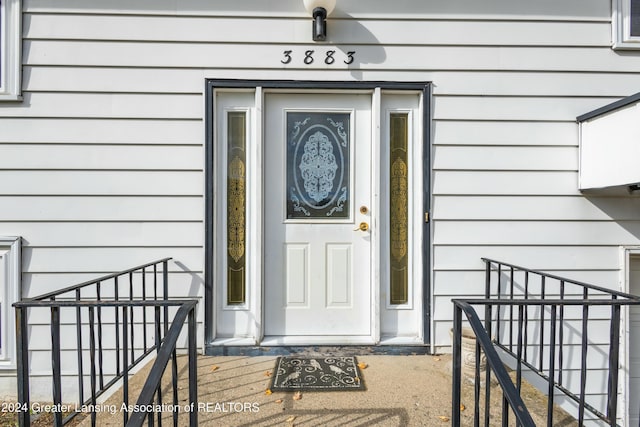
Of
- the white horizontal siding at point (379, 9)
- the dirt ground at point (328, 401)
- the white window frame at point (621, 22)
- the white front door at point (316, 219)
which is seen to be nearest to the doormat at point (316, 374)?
the dirt ground at point (328, 401)

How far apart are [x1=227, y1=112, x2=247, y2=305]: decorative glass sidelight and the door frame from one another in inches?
4.6

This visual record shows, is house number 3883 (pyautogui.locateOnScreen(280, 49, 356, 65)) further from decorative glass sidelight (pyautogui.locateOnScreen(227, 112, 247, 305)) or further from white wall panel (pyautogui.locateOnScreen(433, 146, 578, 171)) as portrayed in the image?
white wall panel (pyautogui.locateOnScreen(433, 146, 578, 171))

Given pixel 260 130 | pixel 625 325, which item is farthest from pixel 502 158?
pixel 260 130

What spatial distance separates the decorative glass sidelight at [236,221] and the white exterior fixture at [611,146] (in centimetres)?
256

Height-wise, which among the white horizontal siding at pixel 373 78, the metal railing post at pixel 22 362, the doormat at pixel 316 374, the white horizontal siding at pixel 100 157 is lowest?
the doormat at pixel 316 374

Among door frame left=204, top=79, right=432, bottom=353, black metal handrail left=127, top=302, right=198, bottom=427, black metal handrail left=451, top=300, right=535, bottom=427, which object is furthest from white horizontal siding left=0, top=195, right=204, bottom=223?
black metal handrail left=451, top=300, right=535, bottom=427

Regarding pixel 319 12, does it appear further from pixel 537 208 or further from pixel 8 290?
pixel 8 290

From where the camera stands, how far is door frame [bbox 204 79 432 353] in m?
2.68

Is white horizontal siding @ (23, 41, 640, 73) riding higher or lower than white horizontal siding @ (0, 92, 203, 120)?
higher

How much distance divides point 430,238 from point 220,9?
2.33 metres

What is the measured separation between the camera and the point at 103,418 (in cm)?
200

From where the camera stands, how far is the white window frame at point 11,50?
2.62 metres

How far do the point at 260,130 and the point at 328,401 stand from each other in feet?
6.18

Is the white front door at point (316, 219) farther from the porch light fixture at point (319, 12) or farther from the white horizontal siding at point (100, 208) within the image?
the white horizontal siding at point (100, 208)
